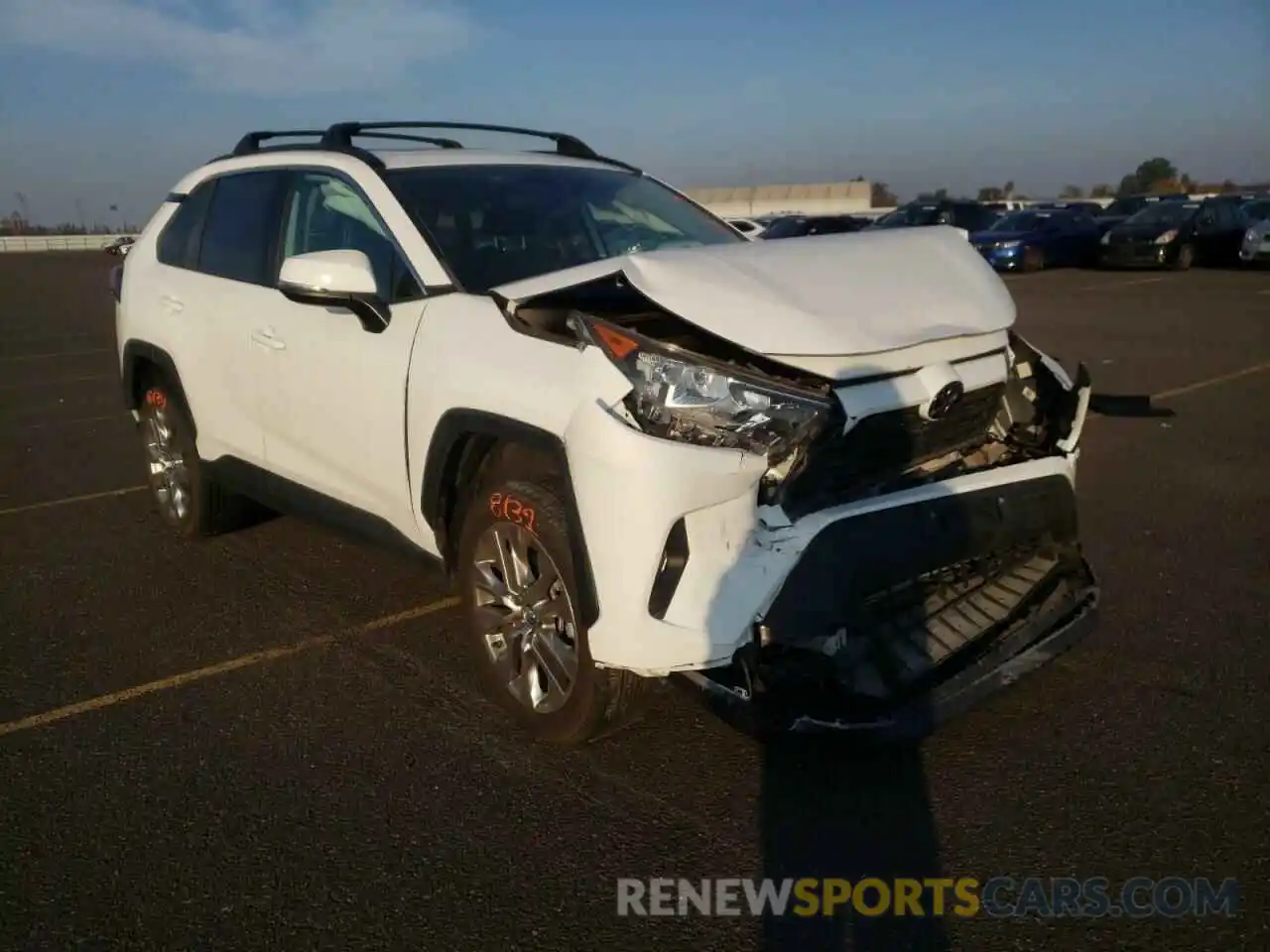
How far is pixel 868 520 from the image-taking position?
3.05 meters

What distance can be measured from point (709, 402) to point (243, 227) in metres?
3.01

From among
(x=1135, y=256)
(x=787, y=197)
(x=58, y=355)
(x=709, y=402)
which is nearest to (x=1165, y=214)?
(x=1135, y=256)

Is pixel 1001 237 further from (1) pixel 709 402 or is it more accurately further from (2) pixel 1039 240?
(1) pixel 709 402

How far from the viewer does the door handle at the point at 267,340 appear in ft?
15.0

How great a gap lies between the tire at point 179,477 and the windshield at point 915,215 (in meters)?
21.3

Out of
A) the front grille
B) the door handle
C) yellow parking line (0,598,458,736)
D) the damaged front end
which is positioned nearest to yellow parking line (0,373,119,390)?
the door handle

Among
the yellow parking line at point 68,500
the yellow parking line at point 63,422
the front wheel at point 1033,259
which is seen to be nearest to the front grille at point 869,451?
the yellow parking line at point 68,500

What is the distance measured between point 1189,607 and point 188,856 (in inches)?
149

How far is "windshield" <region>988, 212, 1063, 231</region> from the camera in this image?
2562cm

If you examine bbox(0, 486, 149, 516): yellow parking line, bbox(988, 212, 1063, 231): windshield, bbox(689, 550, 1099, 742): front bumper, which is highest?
bbox(988, 212, 1063, 231): windshield

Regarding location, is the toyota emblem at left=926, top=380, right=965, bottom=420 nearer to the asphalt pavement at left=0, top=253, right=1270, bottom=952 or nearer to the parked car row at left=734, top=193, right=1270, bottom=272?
the asphalt pavement at left=0, top=253, right=1270, bottom=952

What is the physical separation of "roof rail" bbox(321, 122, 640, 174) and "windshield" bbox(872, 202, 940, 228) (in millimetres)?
20658

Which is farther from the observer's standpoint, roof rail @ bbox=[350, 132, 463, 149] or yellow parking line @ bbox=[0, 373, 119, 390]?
yellow parking line @ bbox=[0, 373, 119, 390]

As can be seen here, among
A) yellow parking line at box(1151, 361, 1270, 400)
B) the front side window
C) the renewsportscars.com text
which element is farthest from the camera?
yellow parking line at box(1151, 361, 1270, 400)
